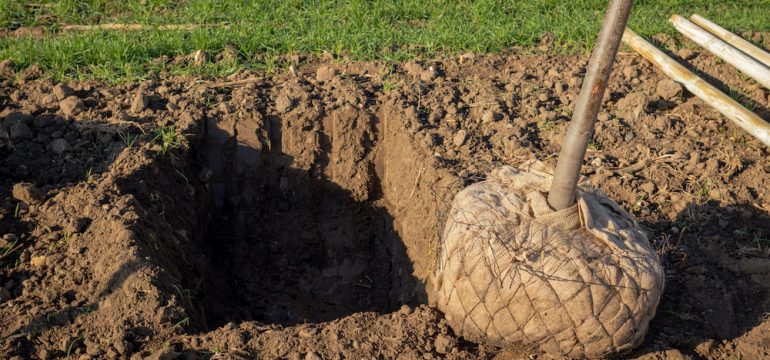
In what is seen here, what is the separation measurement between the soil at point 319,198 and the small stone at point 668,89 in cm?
1

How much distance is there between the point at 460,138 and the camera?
5234 mm

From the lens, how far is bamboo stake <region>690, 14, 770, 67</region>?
20.5 ft

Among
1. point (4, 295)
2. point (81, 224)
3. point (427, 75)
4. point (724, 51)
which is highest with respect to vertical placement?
point (724, 51)

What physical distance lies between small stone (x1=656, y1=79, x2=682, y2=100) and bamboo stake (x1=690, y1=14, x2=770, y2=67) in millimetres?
920

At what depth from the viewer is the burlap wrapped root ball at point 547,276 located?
357cm

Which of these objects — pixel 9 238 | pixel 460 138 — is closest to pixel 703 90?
pixel 460 138

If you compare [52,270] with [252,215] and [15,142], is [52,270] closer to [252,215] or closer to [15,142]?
[15,142]

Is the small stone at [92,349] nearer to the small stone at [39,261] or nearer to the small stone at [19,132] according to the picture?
the small stone at [39,261]

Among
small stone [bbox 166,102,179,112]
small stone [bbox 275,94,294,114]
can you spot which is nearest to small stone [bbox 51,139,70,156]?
small stone [bbox 166,102,179,112]

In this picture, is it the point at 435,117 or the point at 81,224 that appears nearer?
the point at 81,224

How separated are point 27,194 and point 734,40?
560cm

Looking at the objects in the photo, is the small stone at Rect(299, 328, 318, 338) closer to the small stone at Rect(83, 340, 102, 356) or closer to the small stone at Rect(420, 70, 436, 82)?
the small stone at Rect(83, 340, 102, 356)

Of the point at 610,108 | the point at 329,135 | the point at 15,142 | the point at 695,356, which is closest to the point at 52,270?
the point at 15,142

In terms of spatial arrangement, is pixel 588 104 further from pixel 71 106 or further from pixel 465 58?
pixel 71 106
